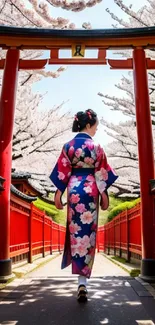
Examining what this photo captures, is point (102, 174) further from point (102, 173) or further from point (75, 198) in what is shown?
point (75, 198)

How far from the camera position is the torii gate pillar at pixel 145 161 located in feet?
17.4

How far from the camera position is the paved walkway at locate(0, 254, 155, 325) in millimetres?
2904

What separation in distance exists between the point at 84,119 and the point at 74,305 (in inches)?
75.2

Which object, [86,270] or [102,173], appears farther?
[102,173]

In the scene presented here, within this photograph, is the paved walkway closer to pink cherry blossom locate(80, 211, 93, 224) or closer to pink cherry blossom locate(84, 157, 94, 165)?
pink cherry blossom locate(80, 211, 93, 224)

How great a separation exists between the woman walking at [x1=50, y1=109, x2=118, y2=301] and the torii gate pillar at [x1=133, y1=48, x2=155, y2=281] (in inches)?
59.1

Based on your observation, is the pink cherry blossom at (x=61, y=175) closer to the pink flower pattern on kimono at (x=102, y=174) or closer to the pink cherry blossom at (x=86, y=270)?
the pink flower pattern on kimono at (x=102, y=174)

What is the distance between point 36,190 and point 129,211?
40.7 feet

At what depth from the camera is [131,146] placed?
51.2 feet

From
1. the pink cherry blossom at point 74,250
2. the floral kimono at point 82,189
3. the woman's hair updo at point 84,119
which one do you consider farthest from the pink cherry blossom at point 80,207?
the woman's hair updo at point 84,119

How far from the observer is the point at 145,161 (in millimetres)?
5637

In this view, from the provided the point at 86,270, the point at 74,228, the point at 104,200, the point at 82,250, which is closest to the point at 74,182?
the point at 104,200

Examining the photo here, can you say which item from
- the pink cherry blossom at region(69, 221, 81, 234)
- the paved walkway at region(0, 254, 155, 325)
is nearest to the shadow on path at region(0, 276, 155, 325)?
the paved walkway at region(0, 254, 155, 325)

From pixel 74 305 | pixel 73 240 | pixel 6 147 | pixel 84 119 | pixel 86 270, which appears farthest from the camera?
pixel 6 147
